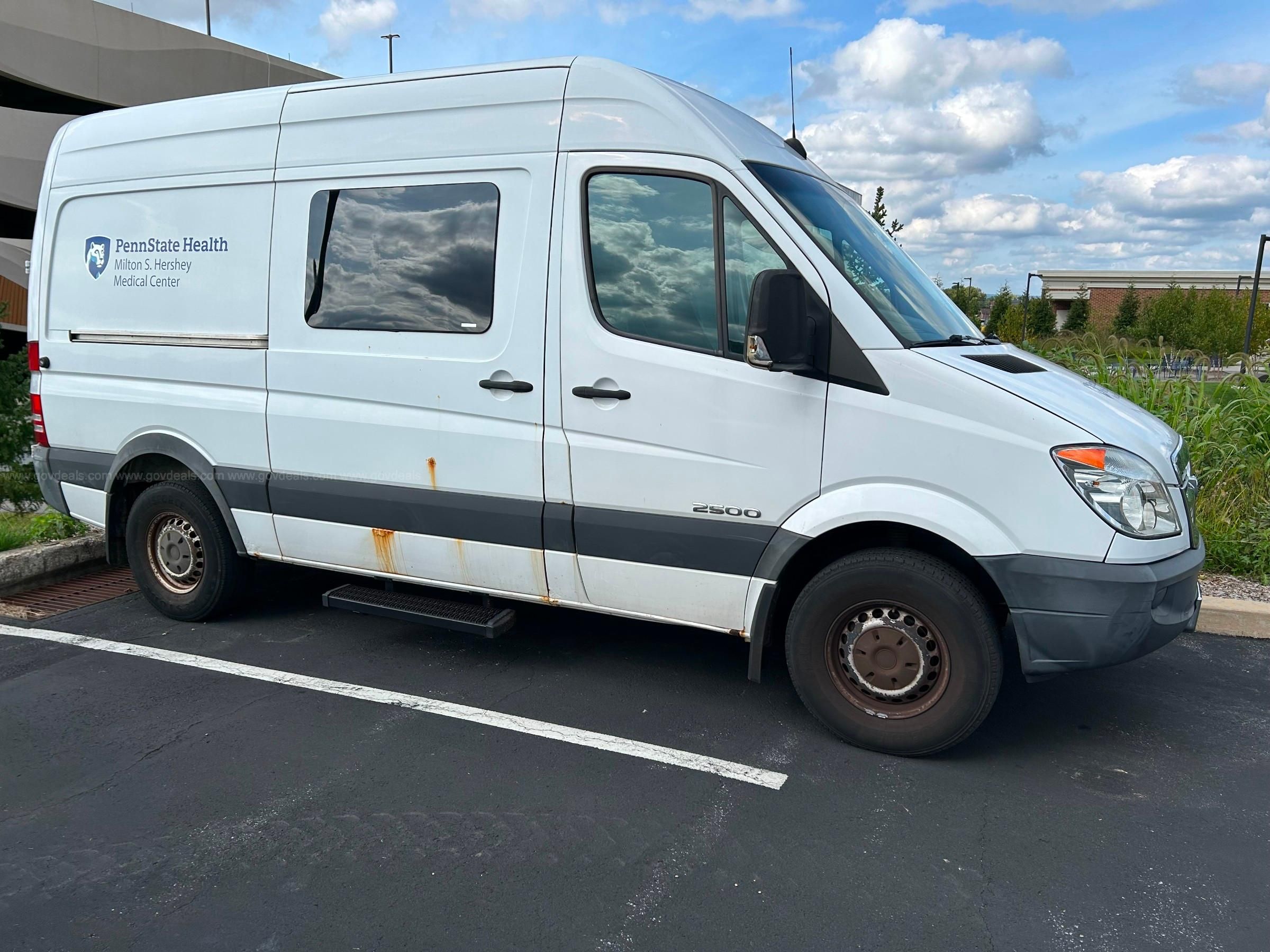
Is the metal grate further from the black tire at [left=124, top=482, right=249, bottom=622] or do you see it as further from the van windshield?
the black tire at [left=124, top=482, right=249, bottom=622]

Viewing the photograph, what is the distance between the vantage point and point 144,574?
5773 mm

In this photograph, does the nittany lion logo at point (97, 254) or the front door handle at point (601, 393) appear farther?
the nittany lion logo at point (97, 254)

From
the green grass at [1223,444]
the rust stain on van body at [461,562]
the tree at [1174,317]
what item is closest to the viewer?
the rust stain on van body at [461,562]

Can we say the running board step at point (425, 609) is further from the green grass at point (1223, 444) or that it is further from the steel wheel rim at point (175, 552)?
the green grass at point (1223, 444)

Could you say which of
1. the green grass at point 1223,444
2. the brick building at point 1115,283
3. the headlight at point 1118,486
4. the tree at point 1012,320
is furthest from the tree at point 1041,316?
the headlight at point 1118,486

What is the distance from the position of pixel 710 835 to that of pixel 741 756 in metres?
0.63

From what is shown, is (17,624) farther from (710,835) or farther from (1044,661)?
(1044,661)

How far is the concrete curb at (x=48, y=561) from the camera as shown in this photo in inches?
244

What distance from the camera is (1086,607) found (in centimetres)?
359

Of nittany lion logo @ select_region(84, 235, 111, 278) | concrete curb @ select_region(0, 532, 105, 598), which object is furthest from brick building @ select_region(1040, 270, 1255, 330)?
nittany lion logo @ select_region(84, 235, 111, 278)

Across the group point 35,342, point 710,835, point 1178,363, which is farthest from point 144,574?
point 1178,363

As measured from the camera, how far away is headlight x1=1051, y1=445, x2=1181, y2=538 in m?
3.54

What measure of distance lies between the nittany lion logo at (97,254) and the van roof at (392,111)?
0.35 metres

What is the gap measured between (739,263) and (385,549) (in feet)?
7.39
